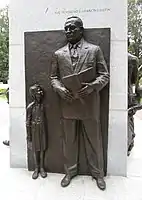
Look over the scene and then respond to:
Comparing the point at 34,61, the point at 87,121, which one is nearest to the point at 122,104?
the point at 87,121

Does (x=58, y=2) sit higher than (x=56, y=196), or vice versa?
(x=58, y=2)

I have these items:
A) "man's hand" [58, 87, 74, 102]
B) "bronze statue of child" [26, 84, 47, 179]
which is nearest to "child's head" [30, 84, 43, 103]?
"bronze statue of child" [26, 84, 47, 179]

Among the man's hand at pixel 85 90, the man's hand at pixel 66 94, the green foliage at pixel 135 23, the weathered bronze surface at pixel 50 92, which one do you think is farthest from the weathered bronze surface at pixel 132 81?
the green foliage at pixel 135 23

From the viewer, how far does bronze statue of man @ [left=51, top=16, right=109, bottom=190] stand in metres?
2.84

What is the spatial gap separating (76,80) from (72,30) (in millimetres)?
596

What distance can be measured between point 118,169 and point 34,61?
1776 millimetres

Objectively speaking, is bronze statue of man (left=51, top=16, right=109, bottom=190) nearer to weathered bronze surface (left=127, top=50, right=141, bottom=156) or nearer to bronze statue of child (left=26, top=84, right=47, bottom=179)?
bronze statue of child (left=26, top=84, right=47, bottom=179)

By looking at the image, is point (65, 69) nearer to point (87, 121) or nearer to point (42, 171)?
point (87, 121)

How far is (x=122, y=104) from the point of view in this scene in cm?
318

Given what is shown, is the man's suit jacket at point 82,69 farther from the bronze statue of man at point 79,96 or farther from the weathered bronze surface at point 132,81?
the weathered bronze surface at point 132,81

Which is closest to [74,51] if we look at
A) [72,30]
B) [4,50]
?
[72,30]

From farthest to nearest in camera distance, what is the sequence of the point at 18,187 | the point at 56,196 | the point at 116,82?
the point at 116,82
the point at 18,187
the point at 56,196

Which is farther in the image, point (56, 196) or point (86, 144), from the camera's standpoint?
point (86, 144)

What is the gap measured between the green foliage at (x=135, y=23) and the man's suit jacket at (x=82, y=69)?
14.1m
